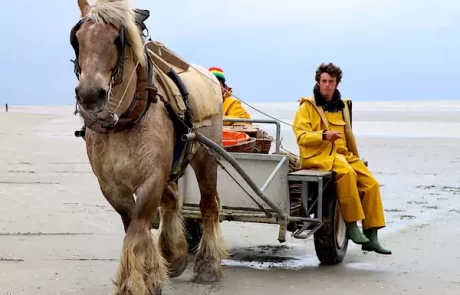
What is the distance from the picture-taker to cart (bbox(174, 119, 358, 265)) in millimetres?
7711

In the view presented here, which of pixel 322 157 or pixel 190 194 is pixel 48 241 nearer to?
pixel 190 194

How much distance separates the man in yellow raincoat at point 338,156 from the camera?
7.89 metres

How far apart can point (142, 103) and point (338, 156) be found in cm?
280

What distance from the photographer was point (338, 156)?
812 centimetres

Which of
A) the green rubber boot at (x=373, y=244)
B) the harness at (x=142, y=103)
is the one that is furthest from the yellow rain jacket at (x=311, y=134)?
the harness at (x=142, y=103)

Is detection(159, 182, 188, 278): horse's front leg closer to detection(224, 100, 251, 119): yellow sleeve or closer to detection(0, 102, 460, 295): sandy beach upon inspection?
detection(0, 102, 460, 295): sandy beach

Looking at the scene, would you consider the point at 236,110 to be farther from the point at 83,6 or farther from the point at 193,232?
the point at 83,6

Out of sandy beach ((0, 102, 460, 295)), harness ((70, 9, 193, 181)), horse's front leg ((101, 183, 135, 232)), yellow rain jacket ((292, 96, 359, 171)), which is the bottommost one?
sandy beach ((0, 102, 460, 295))

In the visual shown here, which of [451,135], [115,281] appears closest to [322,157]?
[115,281]

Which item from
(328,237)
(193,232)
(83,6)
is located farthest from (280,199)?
(83,6)

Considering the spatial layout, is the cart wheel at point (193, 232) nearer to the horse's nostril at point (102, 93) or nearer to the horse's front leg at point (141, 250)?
the horse's front leg at point (141, 250)

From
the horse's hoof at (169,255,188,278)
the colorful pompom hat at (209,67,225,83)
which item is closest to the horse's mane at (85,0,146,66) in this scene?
the horse's hoof at (169,255,188,278)

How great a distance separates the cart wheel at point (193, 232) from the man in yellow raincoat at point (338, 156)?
1.35m

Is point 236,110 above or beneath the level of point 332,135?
above
